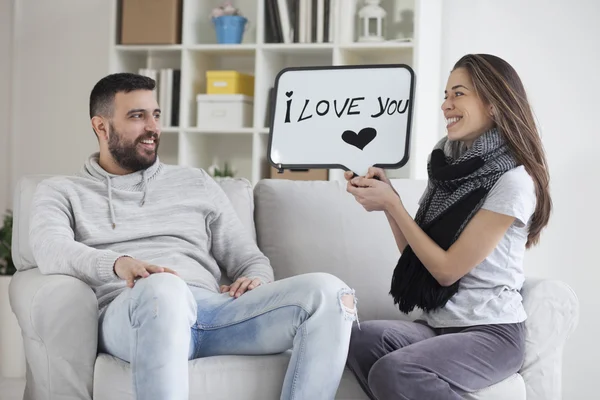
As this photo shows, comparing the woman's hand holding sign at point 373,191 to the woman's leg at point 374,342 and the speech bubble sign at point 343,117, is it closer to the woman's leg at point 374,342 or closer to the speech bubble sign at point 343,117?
the speech bubble sign at point 343,117

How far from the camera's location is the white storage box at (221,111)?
3768 millimetres

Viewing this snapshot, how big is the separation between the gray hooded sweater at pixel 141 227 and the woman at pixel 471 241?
40cm

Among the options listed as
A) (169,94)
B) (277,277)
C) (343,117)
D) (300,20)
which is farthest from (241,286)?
(169,94)

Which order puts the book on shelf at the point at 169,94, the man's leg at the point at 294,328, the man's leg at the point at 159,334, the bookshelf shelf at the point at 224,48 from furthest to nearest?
the book on shelf at the point at 169,94
the bookshelf shelf at the point at 224,48
the man's leg at the point at 294,328
the man's leg at the point at 159,334

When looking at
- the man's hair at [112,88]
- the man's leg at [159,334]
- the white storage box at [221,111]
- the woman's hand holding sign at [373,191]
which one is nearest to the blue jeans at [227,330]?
the man's leg at [159,334]

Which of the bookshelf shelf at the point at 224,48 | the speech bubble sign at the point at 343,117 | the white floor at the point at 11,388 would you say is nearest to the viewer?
the speech bubble sign at the point at 343,117

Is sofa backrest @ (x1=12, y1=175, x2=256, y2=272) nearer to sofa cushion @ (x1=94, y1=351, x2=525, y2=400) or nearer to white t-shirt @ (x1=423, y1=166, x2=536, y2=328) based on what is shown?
sofa cushion @ (x1=94, y1=351, x2=525, y2=400)

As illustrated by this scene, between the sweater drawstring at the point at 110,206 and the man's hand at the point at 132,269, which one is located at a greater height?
the sweater drawstring at the point at 110,206

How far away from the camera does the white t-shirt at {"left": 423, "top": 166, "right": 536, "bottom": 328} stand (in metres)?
1.95

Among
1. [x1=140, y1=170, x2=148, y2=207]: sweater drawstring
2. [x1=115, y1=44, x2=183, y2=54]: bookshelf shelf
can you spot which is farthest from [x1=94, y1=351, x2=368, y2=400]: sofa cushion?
[x1=115, y1=44, x2=183, y2=54]: bookshelf shelf

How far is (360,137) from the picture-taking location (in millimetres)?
2076

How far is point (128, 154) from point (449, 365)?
105 centimetres

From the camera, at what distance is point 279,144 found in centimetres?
214

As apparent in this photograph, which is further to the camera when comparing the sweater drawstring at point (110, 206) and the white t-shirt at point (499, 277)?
the sweater drawstring at point (110, 206)
